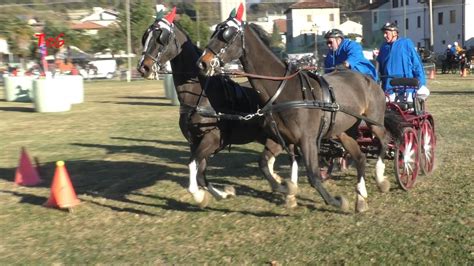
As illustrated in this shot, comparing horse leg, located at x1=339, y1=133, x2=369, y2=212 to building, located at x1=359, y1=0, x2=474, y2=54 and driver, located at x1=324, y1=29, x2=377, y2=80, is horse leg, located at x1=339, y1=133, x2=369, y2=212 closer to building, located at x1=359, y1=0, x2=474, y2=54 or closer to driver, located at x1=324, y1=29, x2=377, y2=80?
driver, located at x1=324, y1=29, x2=377, y2=80

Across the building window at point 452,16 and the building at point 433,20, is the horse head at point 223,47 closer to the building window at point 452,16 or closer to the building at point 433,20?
the building at point 433,20

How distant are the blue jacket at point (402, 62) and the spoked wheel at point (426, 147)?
645 millimetres

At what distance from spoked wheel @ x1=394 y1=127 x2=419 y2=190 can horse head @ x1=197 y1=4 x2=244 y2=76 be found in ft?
9.16

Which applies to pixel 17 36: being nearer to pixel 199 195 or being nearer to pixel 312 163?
pixel 199 195

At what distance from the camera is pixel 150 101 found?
2223cm

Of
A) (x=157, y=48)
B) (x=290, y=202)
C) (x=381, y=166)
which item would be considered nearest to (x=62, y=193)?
(x=157, y=48)

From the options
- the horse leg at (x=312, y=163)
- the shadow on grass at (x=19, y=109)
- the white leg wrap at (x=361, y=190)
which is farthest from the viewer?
the shadow on grass at (x=19, y=109)

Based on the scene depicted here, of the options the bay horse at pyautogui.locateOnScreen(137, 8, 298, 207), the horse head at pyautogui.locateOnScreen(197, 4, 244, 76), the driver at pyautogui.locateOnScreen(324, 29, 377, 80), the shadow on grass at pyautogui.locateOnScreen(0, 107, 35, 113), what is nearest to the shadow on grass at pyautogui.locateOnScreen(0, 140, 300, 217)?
the bay horse at pyautogui.locateOnScreen(137, 8, 298, 207)

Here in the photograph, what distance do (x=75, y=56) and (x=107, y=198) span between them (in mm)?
52810

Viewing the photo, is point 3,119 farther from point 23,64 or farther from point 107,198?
point 23,64

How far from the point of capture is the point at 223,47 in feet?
16.9

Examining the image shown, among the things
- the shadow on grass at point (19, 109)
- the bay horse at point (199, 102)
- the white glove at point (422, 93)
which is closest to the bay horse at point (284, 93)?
the bay horse at point (199, 102)

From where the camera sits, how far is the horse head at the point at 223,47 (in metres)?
5.09

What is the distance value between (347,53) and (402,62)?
33.0 inches
